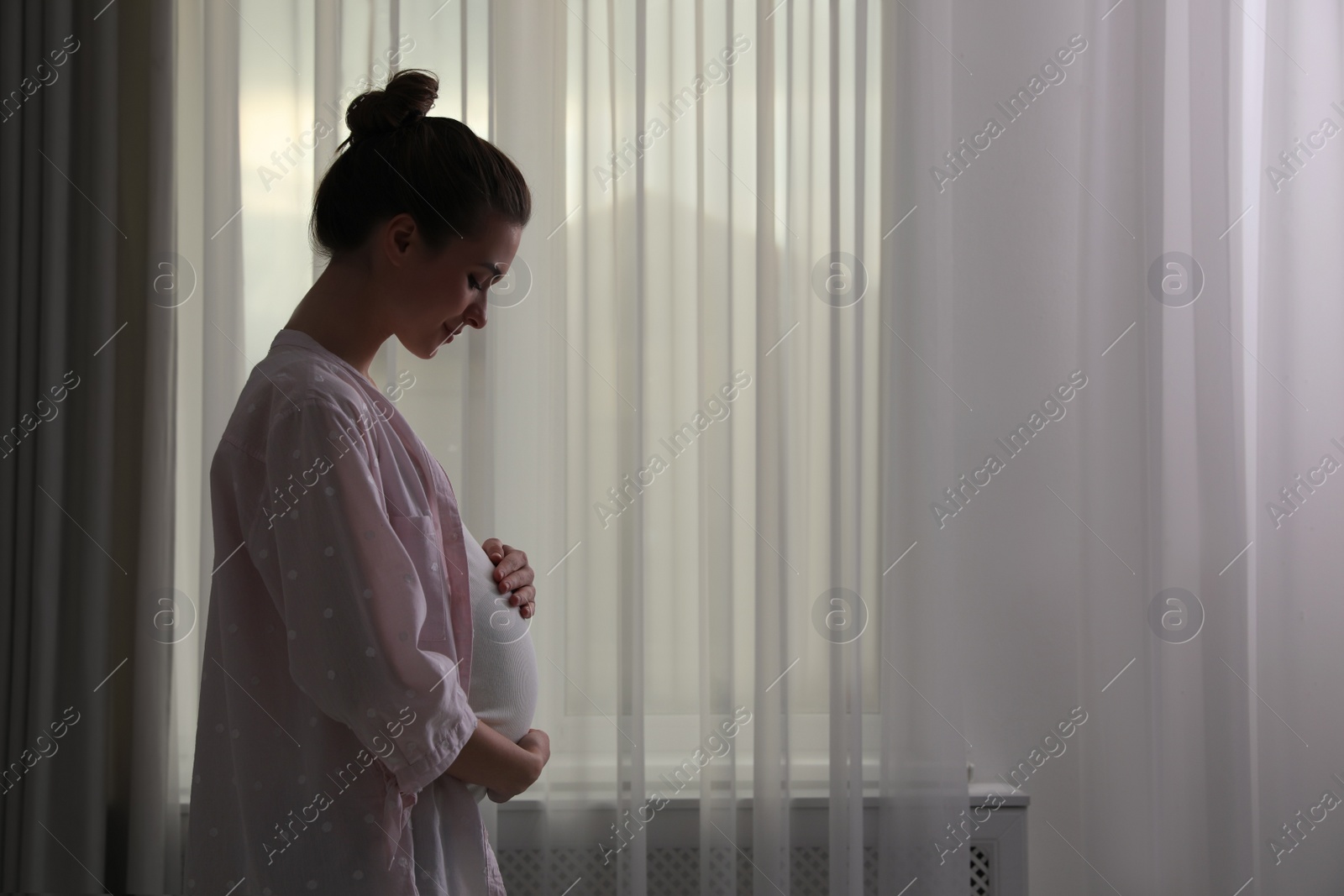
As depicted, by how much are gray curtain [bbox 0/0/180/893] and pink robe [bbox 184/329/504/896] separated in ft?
2.92

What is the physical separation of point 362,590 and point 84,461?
1170mm

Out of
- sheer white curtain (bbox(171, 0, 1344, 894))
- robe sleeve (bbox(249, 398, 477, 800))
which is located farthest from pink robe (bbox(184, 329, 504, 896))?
sheer white curtain (bbox(171, 0, 1344, 894))

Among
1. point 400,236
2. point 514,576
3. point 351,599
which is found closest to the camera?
point 351,599

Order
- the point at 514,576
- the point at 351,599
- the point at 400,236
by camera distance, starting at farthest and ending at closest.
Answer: the point at 514,576 < the point at 400,236 < the point at 351,599

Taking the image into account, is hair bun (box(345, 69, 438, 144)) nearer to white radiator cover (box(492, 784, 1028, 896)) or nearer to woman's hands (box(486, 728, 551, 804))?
woman's hands (box(486, 728, 551, 804))

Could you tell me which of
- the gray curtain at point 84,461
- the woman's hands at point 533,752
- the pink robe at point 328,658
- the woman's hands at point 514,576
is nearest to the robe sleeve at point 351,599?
the pink robe at point 328,658

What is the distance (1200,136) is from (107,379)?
1.94 meters

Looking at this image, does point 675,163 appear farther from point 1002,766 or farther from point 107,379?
point 1002,766

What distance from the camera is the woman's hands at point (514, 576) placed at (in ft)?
2.97

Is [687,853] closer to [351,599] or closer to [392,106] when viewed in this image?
[351,599]

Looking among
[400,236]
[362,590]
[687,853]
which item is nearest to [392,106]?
[400,236]

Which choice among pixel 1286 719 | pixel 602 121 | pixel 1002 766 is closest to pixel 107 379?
pixel 602 121

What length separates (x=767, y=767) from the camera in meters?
1.58

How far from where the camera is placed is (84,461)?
1549mm
